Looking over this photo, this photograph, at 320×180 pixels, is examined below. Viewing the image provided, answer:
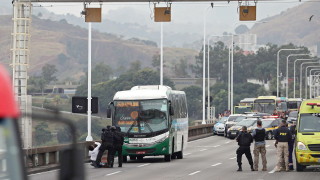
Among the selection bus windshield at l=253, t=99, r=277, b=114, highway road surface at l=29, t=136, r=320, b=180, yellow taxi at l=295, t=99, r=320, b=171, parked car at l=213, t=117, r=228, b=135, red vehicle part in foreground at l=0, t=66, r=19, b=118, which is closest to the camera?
red vehicle part in foreground at l=0, t=66, r=19, b=118

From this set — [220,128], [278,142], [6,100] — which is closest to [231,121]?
[220,128]

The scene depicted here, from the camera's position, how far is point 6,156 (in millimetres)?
4605

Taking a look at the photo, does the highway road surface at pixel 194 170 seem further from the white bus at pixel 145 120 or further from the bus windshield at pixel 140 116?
the bus windshield at pixel 140 116

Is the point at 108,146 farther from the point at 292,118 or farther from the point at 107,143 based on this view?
the point at 292,118

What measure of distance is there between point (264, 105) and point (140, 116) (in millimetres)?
48643

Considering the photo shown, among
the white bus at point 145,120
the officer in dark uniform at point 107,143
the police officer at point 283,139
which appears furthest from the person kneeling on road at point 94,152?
the police officer at point 283,139

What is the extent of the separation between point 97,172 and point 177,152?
8.86 meters

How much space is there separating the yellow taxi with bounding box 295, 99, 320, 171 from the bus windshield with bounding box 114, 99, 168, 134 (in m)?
7.84

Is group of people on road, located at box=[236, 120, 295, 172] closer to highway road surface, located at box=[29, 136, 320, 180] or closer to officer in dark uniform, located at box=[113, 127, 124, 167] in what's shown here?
highway road surface, located at box=[29, 136, 320, 180]

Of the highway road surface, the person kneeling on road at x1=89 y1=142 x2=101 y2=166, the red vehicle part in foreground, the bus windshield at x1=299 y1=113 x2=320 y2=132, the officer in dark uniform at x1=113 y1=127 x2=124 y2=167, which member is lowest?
the highway road surface

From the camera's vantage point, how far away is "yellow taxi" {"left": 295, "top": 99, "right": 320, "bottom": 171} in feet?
95.4

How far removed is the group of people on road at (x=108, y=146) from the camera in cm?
3299

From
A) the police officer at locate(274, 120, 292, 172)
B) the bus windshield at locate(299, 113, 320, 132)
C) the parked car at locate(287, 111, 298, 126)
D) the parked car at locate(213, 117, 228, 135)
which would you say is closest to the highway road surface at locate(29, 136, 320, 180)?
the police officer at locate(274, 120, 292, 172)

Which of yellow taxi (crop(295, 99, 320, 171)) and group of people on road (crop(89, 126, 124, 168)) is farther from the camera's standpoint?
group of people on road (crop(89, 126, 124, 168))
